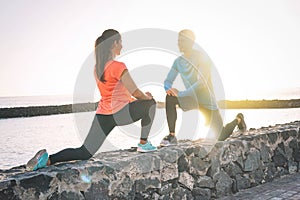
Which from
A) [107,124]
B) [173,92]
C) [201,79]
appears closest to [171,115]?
[173,92]

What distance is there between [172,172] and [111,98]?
1095 millimetres

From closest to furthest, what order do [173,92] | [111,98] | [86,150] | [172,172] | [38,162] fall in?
[38,162]
[86,150]
[111,98]
[172,172]
[173,92]

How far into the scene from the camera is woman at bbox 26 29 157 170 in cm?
394

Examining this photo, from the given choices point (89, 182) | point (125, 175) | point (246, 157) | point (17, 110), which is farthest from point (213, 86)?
point (17, 110)

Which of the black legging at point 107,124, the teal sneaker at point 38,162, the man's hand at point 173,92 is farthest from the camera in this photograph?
the man's hand at point 173,92

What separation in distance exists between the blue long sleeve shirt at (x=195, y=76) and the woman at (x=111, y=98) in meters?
0.96

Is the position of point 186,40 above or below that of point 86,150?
above

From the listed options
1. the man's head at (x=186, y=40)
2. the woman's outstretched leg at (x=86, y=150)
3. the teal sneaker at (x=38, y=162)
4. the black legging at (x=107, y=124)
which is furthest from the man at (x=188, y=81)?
the teal sneaker at (x=38, y=162)

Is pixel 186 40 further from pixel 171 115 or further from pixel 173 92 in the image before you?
pixel 171 115

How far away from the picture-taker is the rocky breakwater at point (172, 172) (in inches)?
132

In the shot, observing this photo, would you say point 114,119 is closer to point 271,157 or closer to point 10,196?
point 10,196

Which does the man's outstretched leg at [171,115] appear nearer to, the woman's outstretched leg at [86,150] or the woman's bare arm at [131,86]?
the woman's bare arm at [131,86]

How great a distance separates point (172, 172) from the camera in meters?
4.39

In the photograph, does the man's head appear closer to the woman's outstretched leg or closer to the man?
the man
